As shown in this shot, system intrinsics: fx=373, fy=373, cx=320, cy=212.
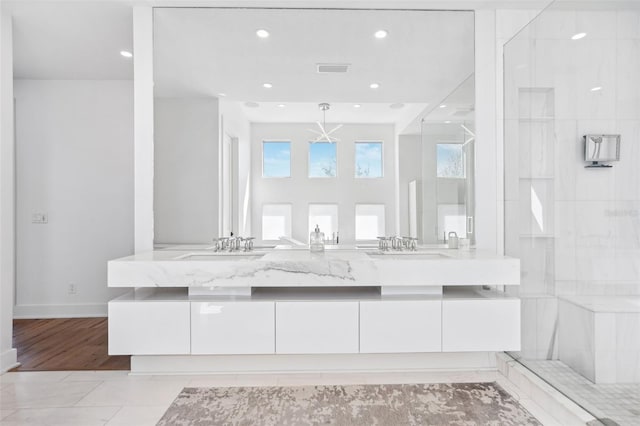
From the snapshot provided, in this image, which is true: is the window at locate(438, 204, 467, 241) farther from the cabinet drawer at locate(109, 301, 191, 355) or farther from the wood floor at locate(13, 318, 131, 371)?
the wood floor at locate(13, 318, 131, 371)

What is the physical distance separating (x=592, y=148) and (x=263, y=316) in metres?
2.20

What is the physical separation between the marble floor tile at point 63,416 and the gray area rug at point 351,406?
0.34 metres

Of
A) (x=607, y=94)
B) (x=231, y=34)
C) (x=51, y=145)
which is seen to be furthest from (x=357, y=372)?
(x=51, y=145)

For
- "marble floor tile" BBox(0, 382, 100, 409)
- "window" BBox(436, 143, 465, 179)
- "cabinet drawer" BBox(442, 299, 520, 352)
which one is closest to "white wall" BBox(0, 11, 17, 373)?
"marble floor tile" BBox(0, 382, 100, 409)

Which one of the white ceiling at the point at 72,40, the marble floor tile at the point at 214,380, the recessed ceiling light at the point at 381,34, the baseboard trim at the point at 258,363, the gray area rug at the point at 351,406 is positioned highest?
the white ceiling at the point at 72,40

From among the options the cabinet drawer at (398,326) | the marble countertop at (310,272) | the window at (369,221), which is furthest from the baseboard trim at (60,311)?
the cabinet drawer at (398,326)

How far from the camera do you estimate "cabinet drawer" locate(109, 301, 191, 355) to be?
2254mm

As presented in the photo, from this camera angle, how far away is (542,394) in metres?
2.12

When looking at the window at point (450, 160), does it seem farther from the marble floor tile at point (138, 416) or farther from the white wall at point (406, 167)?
the marble floor tile at point (138, 416)

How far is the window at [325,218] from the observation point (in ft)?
9.03

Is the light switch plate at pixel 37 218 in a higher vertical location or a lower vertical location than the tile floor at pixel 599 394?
higher

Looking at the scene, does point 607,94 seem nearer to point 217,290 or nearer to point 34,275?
point 217,290

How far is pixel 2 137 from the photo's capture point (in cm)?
265

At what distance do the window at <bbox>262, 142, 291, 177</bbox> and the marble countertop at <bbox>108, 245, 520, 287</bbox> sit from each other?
753mm
